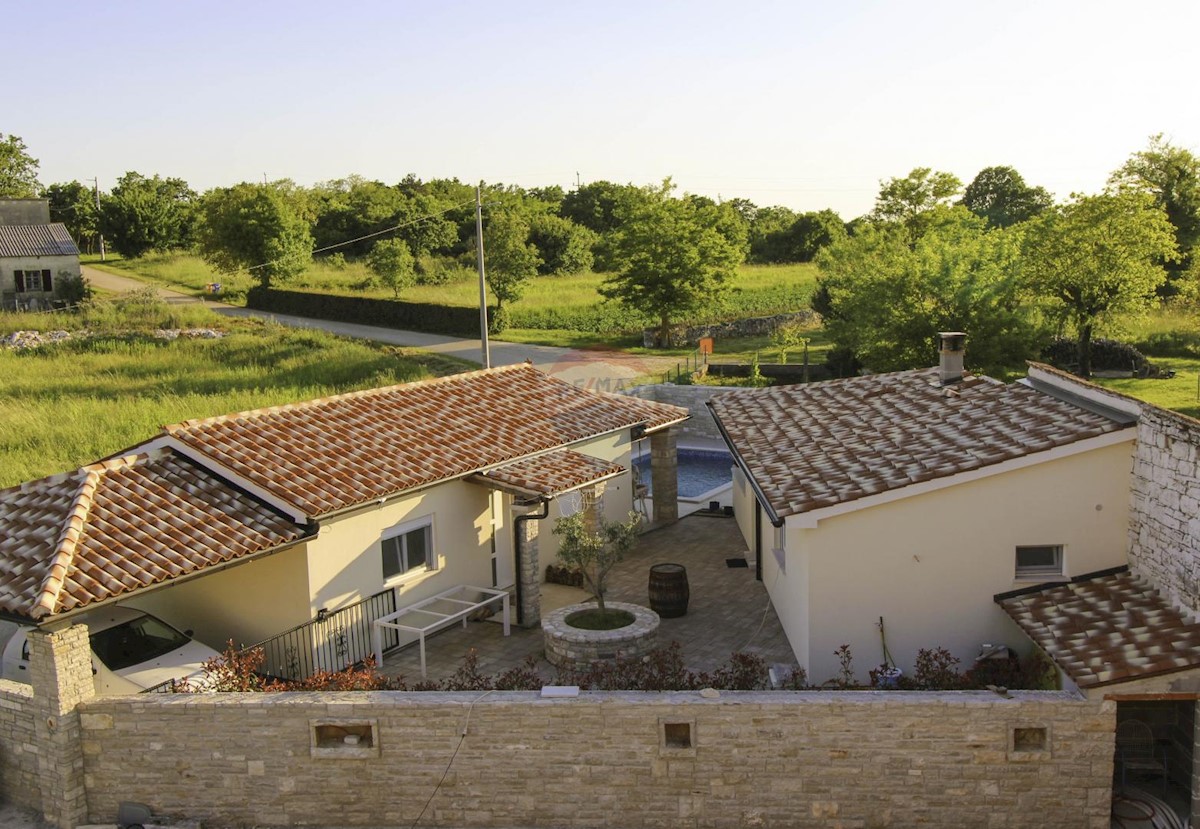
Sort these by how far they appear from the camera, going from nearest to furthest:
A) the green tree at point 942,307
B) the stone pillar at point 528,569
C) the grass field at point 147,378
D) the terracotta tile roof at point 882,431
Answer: the terracotta tile roof at point 882,431 → the stone pillar at point 528,569 → the grass field at point 147,378 → the green tree at point 942,307

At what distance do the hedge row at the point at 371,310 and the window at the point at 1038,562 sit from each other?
3666 cm

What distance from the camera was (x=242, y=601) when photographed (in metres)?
14.9

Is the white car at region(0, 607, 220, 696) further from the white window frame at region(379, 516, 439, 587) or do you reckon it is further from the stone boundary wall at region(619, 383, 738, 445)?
the stone boundary wall at region(619, 383, 738, 445)

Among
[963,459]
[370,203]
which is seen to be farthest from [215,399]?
[370,203]

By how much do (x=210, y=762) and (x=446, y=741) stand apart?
265cm

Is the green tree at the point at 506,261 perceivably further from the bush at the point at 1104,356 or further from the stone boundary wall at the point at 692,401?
the bush at the point at 1104,356

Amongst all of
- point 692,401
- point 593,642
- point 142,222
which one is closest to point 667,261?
point 692,401

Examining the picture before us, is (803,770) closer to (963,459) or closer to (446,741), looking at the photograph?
(446,741)

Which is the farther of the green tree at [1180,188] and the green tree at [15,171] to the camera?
the green tree at [15,171]

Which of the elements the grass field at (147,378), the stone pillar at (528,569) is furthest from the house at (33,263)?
the stone pillar at (528,569)

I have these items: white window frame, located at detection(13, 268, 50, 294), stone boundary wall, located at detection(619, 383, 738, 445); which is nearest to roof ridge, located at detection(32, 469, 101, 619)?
stone boundary wall, located at detection(619, 383, 738, 445)

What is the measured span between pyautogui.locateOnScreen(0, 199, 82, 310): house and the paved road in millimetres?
9178

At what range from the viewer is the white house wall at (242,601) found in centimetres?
1449

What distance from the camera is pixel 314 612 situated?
14.5 m
